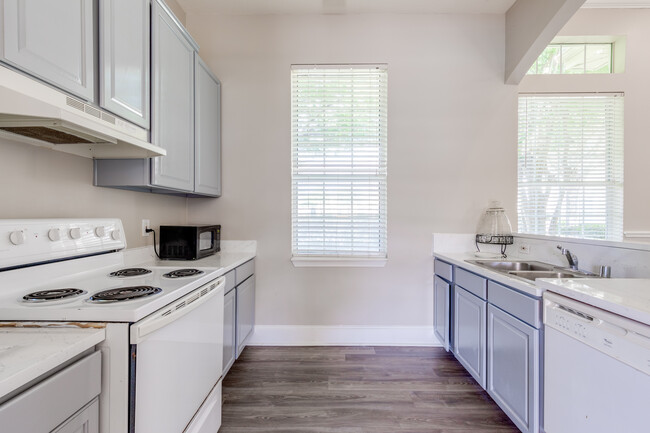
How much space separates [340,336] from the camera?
253 cm

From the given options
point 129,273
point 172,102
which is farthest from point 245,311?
point 172,102

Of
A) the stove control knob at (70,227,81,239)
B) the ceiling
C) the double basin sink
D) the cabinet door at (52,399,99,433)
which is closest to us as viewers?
the cabinet door at (52,399,99,433)

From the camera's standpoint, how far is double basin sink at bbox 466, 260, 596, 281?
170cm

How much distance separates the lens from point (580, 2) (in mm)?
1894

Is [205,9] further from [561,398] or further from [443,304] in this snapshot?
[561,398]

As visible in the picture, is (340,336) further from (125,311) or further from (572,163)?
(572,163)

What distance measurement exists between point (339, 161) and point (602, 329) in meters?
2.03

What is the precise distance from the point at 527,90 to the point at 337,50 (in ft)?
6.11

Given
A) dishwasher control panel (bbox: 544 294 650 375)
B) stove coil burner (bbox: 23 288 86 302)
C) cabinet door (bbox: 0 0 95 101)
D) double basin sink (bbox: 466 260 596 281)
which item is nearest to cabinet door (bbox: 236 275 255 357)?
stove coil burner (bbox: 23 288 86 302)

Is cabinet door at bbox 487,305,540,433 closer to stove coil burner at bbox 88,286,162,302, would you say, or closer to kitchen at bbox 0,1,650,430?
kitchen at bbox 0,1,650,430

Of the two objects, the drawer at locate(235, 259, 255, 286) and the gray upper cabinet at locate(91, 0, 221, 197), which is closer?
the gray upper cabinet at locate(91, 0, 221, 197)

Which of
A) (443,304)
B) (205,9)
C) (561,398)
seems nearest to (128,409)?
(561,398)

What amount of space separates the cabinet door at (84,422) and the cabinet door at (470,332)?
6.57ft

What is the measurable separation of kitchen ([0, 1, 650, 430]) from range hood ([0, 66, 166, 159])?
1191mm
